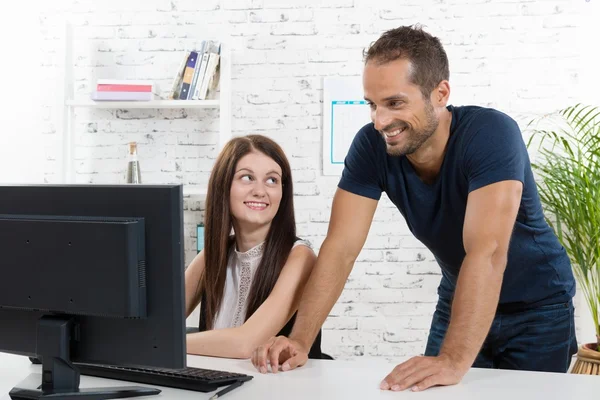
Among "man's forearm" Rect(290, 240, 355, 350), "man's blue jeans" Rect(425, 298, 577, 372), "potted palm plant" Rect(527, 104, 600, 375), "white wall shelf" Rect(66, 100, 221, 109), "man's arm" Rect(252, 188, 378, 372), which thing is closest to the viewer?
"man's arm" Rect(252, 188, 378, 372)

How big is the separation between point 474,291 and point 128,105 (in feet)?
9.29

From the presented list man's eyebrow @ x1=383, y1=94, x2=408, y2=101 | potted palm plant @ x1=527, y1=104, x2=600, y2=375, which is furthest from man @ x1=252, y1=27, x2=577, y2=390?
potted palm plant @ x1=527, y1=104, x2=600, y2=375

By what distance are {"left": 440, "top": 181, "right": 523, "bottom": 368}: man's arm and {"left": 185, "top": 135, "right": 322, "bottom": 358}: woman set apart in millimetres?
643

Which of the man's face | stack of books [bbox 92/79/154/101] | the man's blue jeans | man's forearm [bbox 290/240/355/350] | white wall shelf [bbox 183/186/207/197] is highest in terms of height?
stack of books [bbox 92/79/154/101]

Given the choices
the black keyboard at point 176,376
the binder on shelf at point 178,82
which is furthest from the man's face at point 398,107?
the binder on shelf at point 178,82

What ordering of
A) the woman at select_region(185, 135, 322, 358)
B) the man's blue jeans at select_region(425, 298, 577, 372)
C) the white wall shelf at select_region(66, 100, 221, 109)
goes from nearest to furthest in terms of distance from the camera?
1. the man's blue jeans at select_region(425, 298, 577, 372)
2. the woman at select_region(185, 135, 322, 358)
3. the white wall shelf at select_region(66, 100, 221, 109)

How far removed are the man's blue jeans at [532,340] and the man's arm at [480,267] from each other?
43 centimetres

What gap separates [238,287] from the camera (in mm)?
2500

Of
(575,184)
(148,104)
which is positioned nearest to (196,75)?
(148,104)

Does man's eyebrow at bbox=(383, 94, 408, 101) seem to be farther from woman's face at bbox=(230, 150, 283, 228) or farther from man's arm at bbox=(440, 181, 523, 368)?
woman's face at bbox=(230, 150, 283, 228)

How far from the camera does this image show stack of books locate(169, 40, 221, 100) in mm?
4074

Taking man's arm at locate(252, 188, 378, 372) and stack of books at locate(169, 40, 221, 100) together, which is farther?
stack of books at locate(169, 40, 221, 100)

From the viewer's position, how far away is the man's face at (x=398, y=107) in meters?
2.01

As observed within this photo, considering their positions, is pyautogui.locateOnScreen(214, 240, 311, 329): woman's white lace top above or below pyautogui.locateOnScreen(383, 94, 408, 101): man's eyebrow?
below
